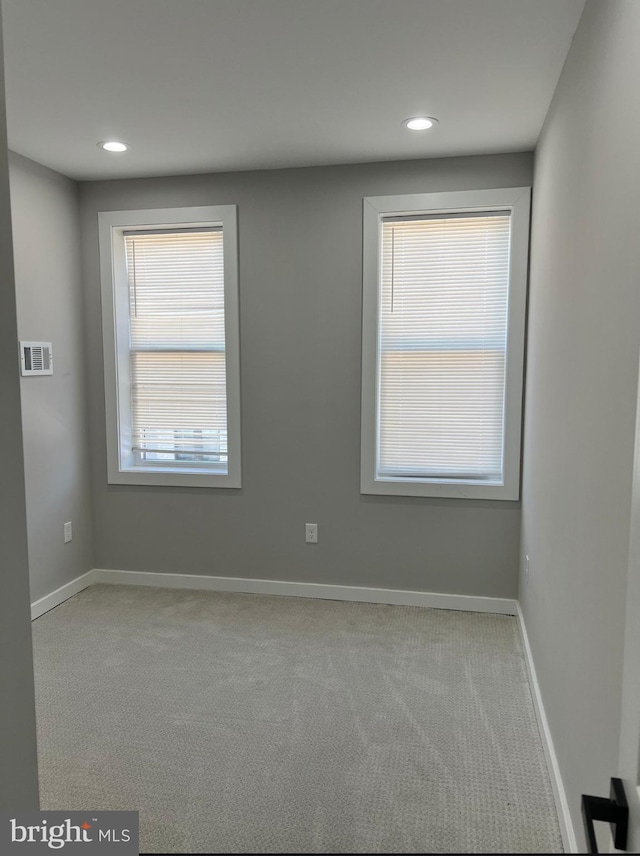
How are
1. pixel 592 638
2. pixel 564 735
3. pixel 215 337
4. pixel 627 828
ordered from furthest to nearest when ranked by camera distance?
pixel 215 337
pixel 564 735
pixel 592 638
pixel 627 828

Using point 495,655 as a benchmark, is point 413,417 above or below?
above

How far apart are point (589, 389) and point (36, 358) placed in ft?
9.73

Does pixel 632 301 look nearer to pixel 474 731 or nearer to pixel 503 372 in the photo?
pixel 474 731

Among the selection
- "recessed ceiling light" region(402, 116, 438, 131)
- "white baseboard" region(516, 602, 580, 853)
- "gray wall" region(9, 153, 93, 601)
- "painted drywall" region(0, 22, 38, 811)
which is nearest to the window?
"recessed ceiling light" region(402, 116, 438, 131)

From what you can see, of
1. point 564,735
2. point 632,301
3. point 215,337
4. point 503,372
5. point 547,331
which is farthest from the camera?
point 215,337

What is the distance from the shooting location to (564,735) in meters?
A: 1.89

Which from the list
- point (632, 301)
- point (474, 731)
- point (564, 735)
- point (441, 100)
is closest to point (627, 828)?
point (632, 301)

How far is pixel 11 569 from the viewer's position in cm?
133

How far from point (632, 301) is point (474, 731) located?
1.84m

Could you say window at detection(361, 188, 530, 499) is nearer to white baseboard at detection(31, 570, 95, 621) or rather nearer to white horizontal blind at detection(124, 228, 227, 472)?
white horizontal blind at detection(124, 228, 227, 472)

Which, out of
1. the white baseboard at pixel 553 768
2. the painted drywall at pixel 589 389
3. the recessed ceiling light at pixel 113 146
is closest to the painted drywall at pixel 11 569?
the painted drywall at pixel 589 389

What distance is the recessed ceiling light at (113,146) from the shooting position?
305cm

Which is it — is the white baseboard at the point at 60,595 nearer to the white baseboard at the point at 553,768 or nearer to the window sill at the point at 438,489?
the window sill at the point at 438,489

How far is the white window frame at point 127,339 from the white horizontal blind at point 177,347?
5 centimetres
